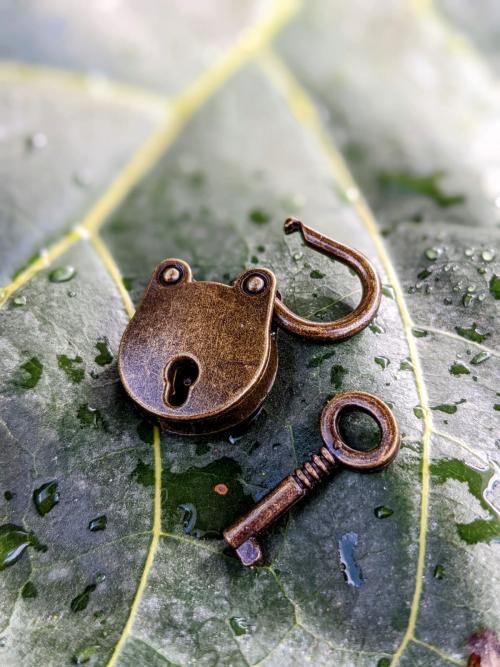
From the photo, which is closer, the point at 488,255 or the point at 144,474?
the point at 144,474

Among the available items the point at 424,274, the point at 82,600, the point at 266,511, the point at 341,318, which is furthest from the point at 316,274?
the point at 82,600

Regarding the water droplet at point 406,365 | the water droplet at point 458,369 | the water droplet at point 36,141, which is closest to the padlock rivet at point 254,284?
the water droplet at point 406,365

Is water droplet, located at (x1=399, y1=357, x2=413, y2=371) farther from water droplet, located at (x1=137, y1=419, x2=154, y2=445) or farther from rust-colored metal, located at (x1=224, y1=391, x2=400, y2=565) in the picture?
water droplet, located at (x1=137, y1=419, x2=154, y2=445)

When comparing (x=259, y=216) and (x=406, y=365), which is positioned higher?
(x=259, y=216)

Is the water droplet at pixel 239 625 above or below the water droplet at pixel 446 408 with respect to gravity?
above

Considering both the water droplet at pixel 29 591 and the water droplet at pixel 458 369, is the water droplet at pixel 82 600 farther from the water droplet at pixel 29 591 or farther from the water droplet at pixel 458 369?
the water droplet at pixel 458 369

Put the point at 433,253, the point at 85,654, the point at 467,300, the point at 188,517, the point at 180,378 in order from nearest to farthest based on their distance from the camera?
1. the point at 85,654
2. the point at 188,517
3. the point at 180,378
4. the point at 467,300
5. the point at 433,253

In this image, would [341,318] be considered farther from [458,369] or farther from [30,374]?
[30,374]
